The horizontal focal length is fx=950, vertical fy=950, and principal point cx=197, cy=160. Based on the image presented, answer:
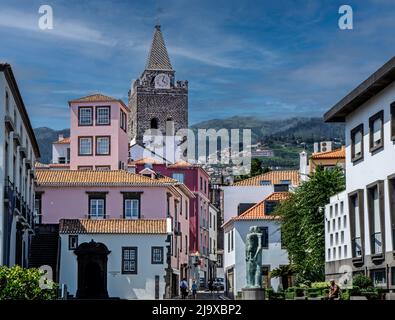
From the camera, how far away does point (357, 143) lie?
3694cm

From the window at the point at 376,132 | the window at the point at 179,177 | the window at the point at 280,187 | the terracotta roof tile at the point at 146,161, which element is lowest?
the window at the point at 376,132

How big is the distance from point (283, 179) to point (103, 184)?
12640 millimetres

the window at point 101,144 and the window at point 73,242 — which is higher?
the window at point 101,144

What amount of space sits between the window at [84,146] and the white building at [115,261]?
532 centimetres

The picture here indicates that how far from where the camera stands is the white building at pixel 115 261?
5988 centimetres

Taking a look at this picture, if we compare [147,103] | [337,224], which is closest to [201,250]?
[147,103]

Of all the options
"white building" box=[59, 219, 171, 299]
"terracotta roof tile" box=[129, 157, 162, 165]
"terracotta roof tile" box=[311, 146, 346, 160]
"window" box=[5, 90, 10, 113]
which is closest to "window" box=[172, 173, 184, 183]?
"terracotta roof tile" box=[129, 157, 162, 165]

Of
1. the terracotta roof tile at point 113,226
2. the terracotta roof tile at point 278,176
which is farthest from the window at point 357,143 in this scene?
the terracotta roof tile at point 113,226

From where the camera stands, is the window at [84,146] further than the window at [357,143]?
Yes

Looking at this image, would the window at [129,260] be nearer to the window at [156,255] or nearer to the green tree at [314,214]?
the window at [156,255]

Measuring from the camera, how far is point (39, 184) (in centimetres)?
6788
